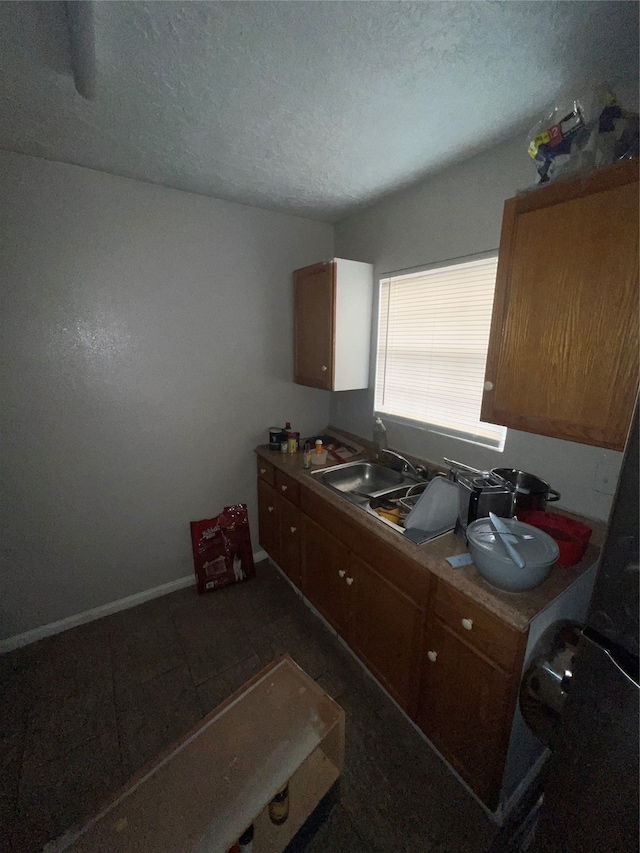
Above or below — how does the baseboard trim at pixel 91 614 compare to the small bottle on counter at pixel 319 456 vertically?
below

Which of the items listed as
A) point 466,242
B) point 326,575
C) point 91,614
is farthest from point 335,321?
point 91,614

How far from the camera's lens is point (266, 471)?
2332 millimetres

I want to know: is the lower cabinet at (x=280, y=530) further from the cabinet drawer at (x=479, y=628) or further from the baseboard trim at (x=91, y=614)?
the cabinet drawer at (x=479, y=628)

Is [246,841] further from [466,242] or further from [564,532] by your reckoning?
[466,242]

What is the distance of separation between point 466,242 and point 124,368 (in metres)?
1.95

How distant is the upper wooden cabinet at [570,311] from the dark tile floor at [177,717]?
56.5 inches

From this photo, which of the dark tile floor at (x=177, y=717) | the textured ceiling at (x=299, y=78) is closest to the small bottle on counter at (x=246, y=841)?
the dark tile floor at (x=177, y=717)

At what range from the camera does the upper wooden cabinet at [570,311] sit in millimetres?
919

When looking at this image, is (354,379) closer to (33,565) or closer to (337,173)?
(337,173)

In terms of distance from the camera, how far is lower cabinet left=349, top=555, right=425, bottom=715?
53.1 inches

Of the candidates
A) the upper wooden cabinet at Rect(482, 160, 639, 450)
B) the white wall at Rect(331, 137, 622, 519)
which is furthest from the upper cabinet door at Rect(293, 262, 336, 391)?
the upper wooden cabinet at Rect(482, 160, 639, 450)

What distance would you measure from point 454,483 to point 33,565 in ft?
7.47

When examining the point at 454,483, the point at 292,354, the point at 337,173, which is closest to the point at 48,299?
the point at 292,354

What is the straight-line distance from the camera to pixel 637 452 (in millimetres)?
586
